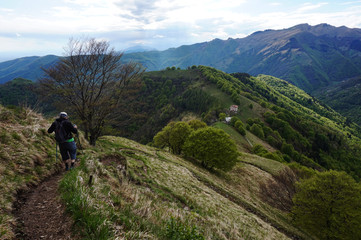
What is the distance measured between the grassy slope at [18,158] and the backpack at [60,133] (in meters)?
1.77

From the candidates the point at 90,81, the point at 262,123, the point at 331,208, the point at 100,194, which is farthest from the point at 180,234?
the point at 262,123

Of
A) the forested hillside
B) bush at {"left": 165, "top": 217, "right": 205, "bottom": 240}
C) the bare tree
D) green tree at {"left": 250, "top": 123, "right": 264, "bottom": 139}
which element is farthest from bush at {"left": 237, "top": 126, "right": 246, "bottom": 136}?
bush at {"left": 165, "top": 217, "right": 205, "bottom": 240}

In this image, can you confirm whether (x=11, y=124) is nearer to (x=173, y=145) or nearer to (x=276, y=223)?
(x=276, y=223)

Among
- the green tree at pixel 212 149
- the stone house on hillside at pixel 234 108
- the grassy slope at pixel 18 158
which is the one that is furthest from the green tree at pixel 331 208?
the stone house on hillside at pixel 234 108

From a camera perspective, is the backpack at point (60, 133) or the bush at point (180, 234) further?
the backpack at point (60, 133)

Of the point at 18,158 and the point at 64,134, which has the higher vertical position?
the point at 64,134

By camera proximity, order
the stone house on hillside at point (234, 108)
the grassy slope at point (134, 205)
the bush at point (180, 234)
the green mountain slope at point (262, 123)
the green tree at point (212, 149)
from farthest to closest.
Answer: the stone house on hillside at point (234, 108) → the green mountain slope at point (262, 123) → the green tree at point (212, 149) → the bush at point (180, 234) → the grassy slope at point (134, 205)

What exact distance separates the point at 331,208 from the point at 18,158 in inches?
1501

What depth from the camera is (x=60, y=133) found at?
989 cm

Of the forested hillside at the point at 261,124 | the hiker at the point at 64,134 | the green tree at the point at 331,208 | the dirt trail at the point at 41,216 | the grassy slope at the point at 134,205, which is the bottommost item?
the forested hillside at the point at 261,124

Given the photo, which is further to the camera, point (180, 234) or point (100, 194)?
point (100, 194)

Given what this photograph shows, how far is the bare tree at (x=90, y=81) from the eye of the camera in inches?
792

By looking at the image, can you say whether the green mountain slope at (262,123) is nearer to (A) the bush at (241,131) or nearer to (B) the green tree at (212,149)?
(A) the bush at (241,131)

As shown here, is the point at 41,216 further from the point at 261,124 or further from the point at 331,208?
the point at 261,124
